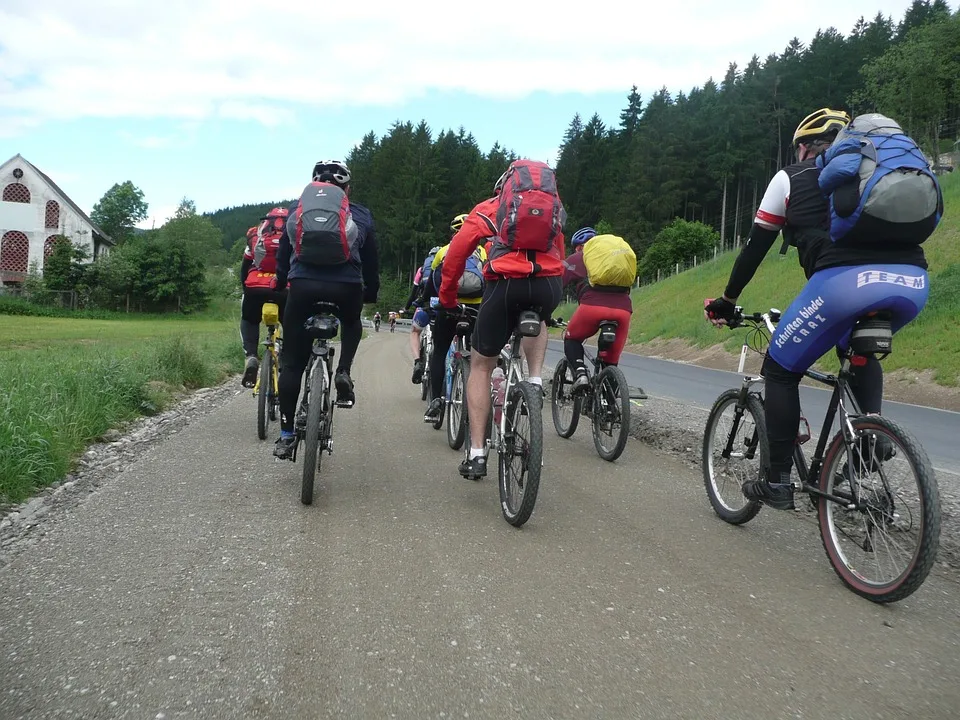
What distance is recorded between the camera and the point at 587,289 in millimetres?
6242

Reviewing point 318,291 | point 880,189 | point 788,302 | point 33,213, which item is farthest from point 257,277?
point 33,213

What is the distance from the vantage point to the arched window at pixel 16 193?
185 feet

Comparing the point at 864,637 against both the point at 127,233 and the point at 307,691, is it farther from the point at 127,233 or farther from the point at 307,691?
the point at 127,233

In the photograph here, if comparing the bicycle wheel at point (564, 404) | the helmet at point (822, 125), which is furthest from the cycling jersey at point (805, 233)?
the bicycle wheel at point (564, 404)

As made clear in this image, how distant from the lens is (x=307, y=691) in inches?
86.4

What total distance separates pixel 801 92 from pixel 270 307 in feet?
228

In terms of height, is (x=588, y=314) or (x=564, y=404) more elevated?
Result: (x=588, y=314)

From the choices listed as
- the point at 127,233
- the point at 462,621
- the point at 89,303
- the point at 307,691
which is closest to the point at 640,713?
the point at 462,621

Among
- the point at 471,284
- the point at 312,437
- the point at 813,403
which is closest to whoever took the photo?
the point at 312,437

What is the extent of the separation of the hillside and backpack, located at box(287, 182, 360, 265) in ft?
43.8

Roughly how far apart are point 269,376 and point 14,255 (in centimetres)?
6172

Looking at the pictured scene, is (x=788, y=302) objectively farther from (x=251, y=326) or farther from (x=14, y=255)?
(x=14, y=255)

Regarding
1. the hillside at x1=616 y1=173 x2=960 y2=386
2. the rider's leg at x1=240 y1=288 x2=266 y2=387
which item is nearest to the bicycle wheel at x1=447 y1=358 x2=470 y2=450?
the rider's leg at x1=240 y1=288 x2=266 y2=387

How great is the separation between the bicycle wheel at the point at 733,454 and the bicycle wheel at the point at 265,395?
3.65 metres
